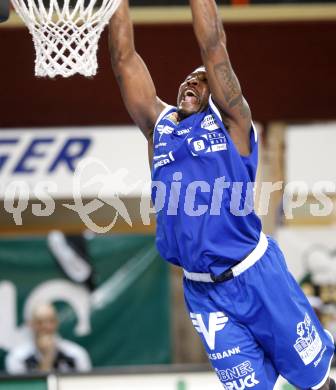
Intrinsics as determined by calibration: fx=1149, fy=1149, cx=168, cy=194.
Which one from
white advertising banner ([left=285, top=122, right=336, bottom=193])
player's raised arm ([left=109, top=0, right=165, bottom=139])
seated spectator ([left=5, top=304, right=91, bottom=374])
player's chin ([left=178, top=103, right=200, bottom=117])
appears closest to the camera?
player's chin ([left=178, top=103, right=200, bottom=117])

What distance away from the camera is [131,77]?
6.44 m

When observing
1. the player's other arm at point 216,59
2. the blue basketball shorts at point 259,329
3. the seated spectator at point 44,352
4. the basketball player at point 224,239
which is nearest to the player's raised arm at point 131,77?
the basketball player at point 224,239

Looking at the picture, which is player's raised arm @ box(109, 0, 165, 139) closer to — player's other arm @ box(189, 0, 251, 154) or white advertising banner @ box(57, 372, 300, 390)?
player's other arm @ box(189, 0, 251, 154)

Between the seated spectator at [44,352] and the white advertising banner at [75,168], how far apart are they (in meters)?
1.09

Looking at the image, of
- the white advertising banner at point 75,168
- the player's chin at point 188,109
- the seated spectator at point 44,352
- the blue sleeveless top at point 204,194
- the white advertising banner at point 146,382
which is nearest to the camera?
the blue sleeveless top at point 204,194

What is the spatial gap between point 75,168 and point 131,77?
3.55 meters

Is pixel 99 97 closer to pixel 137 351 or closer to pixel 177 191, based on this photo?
pixel 137 351

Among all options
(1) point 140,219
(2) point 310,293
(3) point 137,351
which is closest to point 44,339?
(3) point 137,351

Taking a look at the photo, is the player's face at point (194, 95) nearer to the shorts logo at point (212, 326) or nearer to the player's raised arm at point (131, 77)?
the player's raised arm at point (131, 77)

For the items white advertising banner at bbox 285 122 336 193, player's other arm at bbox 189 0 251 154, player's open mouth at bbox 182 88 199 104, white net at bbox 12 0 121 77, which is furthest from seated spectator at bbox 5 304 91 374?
player's other arm at bbox 189 0 251 154

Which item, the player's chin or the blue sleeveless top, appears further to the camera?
the player's chin

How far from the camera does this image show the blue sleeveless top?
5.94 meters

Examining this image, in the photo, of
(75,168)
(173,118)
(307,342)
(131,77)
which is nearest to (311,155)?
(75,168)

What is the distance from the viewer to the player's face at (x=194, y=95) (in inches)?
240
